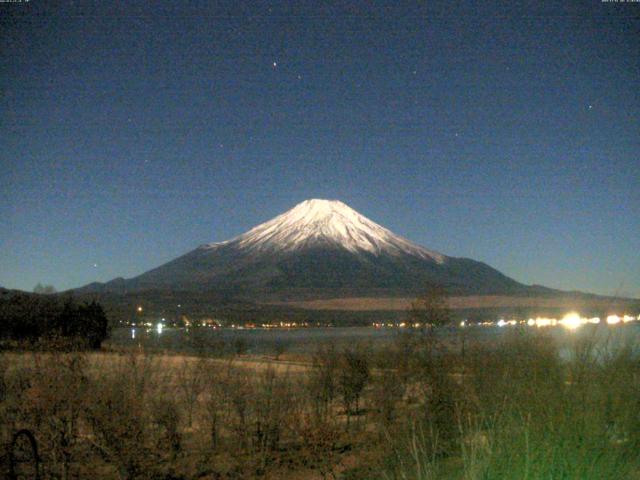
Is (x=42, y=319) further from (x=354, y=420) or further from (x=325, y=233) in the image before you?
(x=325, y=233)

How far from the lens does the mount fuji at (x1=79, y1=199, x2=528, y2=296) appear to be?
481 feet

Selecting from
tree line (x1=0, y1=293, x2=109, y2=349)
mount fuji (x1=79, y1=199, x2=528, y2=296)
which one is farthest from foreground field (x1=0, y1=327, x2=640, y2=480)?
mount fuji (x1=79, y1=199, x2=528, y2=296)

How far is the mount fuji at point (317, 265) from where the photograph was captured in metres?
146

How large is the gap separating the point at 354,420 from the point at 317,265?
14283cm

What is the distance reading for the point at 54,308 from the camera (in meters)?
37.6

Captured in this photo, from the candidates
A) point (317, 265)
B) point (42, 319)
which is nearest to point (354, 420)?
point (42, 319)

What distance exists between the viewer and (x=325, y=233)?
174250 millimetres

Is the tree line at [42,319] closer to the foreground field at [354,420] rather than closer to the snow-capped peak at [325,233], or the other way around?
the foreground field at [354,420]

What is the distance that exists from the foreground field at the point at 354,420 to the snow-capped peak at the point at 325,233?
505 feet

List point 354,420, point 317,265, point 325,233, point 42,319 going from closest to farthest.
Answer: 1. point 354,420
2. point 42,319
3. point 317,265
4. point 325,233

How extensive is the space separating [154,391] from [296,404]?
2.22m

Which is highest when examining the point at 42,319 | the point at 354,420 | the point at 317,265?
the point at 317,265

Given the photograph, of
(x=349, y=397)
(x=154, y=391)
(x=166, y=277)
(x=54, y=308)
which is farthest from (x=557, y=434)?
(x=166, y=277)

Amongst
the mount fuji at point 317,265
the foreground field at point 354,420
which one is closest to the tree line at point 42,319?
the foreground field at point 354,420
